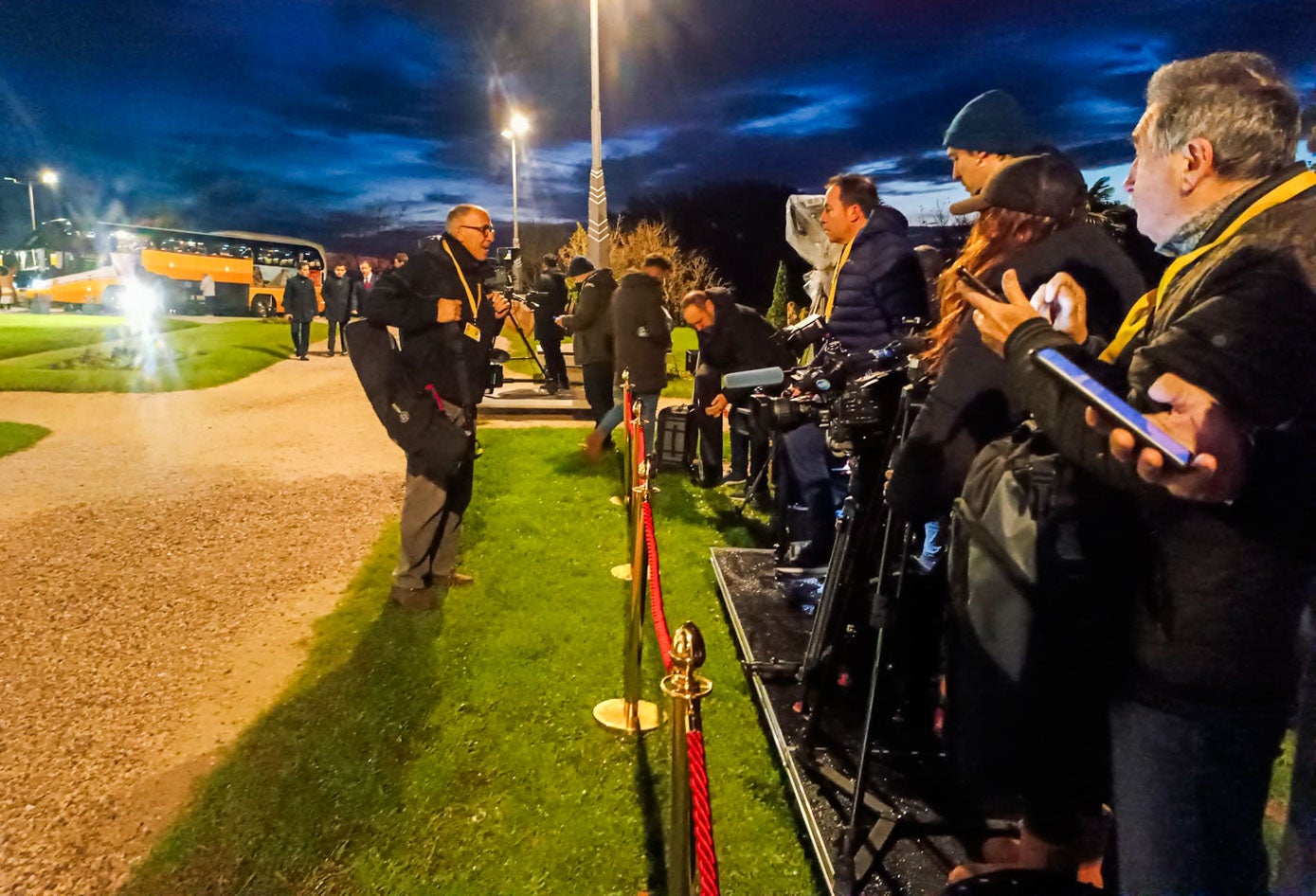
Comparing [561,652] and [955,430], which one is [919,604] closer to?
[955,430]

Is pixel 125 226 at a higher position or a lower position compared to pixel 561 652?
higher

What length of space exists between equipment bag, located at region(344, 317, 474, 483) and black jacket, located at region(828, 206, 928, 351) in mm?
2352

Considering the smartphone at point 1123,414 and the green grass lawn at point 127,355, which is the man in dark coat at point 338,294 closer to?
the green grass lawn at point 127,355

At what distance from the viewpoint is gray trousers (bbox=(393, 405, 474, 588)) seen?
466 centimetres

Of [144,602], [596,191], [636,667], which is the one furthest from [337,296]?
[636,667]

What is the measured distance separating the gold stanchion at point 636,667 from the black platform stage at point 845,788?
21.4 inches

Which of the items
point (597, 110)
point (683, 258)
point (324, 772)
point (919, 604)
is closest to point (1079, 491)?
point (919, 604)

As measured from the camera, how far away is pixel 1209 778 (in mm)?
1476

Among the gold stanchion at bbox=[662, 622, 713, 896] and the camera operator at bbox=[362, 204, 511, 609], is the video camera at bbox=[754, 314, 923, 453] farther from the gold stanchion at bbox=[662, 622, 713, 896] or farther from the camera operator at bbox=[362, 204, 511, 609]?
the camera operator at bbox=[362, 204, 511, 609]

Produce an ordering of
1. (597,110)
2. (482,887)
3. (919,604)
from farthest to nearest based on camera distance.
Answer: (597,110) → (919,604) → (482,887)

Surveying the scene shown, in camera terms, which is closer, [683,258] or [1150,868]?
[1150,868]

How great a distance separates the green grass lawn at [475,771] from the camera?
279 cm

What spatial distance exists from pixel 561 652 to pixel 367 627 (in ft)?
4.13

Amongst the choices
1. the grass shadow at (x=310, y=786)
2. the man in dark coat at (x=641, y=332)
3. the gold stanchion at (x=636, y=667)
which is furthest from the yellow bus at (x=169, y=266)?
the gold stanchion at (x=636, y=667)
